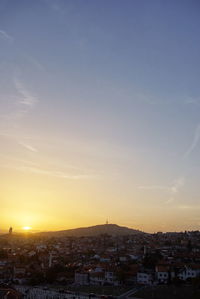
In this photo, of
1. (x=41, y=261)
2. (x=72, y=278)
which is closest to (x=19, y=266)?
(x=41, y=261)

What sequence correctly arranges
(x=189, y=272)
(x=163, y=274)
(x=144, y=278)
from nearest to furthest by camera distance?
(x=144, y=278), (x=189, y=272), (x=163, y=274)

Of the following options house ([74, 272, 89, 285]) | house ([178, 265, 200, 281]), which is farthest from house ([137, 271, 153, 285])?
house ([74, 272, 89, 285])

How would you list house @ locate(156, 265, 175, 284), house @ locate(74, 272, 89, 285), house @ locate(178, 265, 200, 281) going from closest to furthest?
house @ locate(156, 265, 175, 284)
house @ locate(178, 265, 200, 281)
house @ locate(74, 272, 89, 285)

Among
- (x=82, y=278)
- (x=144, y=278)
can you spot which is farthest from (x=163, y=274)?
(x=82, y=278)

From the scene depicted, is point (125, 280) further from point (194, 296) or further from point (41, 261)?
point (41, 261)

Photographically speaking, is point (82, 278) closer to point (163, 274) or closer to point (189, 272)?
point (163, 274)

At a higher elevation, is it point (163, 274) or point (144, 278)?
point (163, 274)

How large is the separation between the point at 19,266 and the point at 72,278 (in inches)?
495

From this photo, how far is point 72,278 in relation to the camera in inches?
1930

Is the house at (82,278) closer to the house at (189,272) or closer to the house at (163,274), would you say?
the house at (163,274)

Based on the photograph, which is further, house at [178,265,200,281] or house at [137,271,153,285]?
house at [178,265,200,281]

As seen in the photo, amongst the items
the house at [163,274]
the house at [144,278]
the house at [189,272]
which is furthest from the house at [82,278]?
the house at [189,272]

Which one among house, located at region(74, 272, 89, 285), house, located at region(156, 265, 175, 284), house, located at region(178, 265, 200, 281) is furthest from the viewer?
house, located at region(74, 272, 89, 285)

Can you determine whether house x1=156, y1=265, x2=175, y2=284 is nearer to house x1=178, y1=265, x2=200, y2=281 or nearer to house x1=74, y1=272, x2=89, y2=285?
house x1=178, y1=265, x2=200, y2=281
